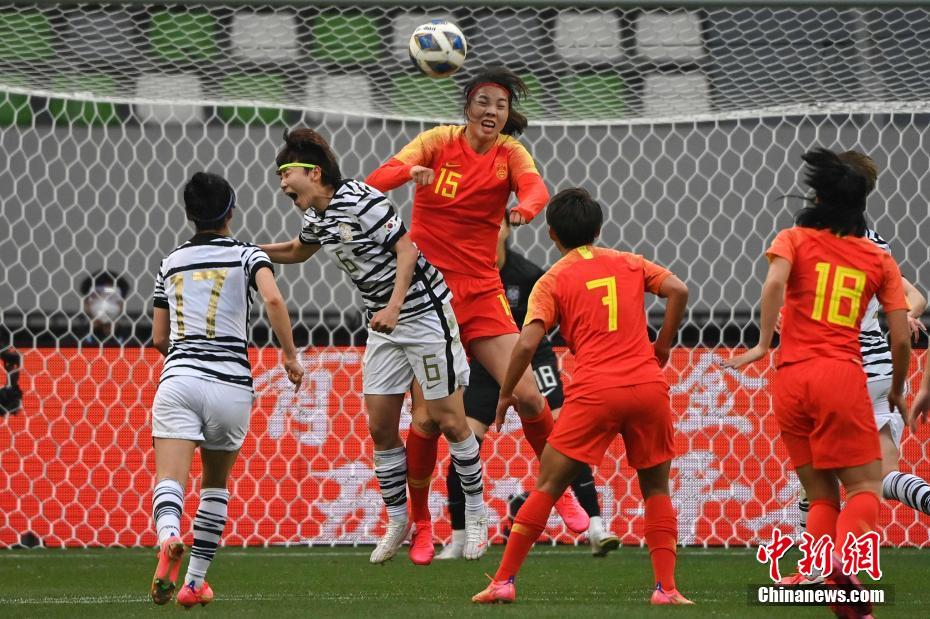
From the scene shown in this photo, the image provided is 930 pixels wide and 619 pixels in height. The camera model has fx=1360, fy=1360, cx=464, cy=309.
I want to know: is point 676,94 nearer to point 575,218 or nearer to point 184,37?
point 184,37

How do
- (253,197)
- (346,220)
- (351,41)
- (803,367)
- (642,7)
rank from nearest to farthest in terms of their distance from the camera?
(803,367)
(346,220)
(642,7)
(351,41)
(253,197)

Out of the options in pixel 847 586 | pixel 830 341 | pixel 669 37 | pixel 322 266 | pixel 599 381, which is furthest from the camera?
pixel 322 266

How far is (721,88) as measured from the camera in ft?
26.8

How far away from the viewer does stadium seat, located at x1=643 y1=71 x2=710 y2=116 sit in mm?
8109

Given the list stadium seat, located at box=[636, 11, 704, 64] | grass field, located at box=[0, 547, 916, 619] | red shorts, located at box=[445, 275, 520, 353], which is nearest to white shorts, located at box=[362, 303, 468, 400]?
red shorts, located at box=[445, 275, 520, 353]

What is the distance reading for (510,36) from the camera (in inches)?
321

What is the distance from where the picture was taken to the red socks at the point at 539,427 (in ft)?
20.8

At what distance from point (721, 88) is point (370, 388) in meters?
3.43

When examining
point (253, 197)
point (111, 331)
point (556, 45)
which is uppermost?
point (556, 45)

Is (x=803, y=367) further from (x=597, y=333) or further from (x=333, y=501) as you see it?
(x=333, y=501)

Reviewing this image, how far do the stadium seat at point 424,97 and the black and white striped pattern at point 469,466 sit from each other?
2.94 metres

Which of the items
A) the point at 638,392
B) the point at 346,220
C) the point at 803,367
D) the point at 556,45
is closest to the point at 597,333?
the point at 638,392

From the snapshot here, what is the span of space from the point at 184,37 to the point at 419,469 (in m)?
3.27

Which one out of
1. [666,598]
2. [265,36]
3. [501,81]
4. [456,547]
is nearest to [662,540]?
[666,598]
